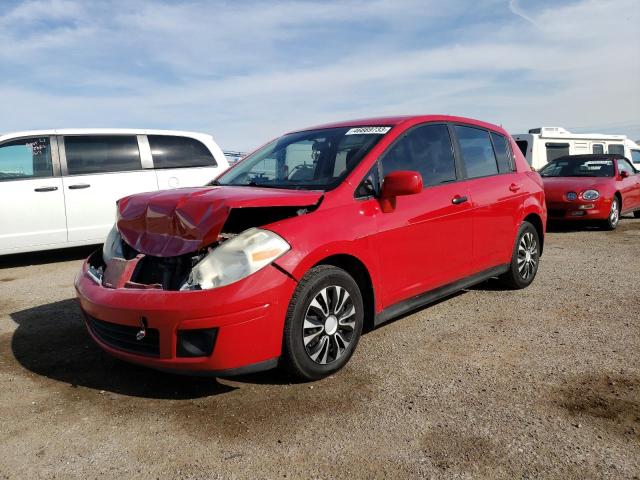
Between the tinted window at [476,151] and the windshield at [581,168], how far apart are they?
6.73 m

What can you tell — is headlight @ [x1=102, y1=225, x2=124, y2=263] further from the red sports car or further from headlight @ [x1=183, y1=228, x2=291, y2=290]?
the red sports car

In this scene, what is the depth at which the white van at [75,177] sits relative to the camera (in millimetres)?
6754

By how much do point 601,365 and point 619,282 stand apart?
101 inches

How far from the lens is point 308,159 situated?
4.03 m

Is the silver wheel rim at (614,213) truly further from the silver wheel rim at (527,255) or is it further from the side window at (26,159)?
the side window at (26,159)

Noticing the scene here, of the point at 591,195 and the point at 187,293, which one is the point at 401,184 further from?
the point at 591,195

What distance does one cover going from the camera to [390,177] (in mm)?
3490

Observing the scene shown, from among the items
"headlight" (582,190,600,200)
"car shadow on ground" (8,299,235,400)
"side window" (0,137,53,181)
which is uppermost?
"side window" (0,137,53,181)

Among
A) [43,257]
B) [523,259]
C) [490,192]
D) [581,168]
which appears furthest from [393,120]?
[581,168]

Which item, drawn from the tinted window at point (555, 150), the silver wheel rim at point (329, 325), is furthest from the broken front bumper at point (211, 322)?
the tinted window at point (555, 150)

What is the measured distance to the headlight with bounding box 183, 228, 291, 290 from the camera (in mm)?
2826

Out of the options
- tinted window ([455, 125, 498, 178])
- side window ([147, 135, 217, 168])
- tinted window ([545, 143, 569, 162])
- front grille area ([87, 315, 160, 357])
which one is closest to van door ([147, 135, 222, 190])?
side window ([147, 135, 217, 168])

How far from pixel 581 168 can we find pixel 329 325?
30.7 feet

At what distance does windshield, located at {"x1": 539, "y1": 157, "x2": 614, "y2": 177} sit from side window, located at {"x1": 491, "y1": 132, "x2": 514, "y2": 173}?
20.9 ft
